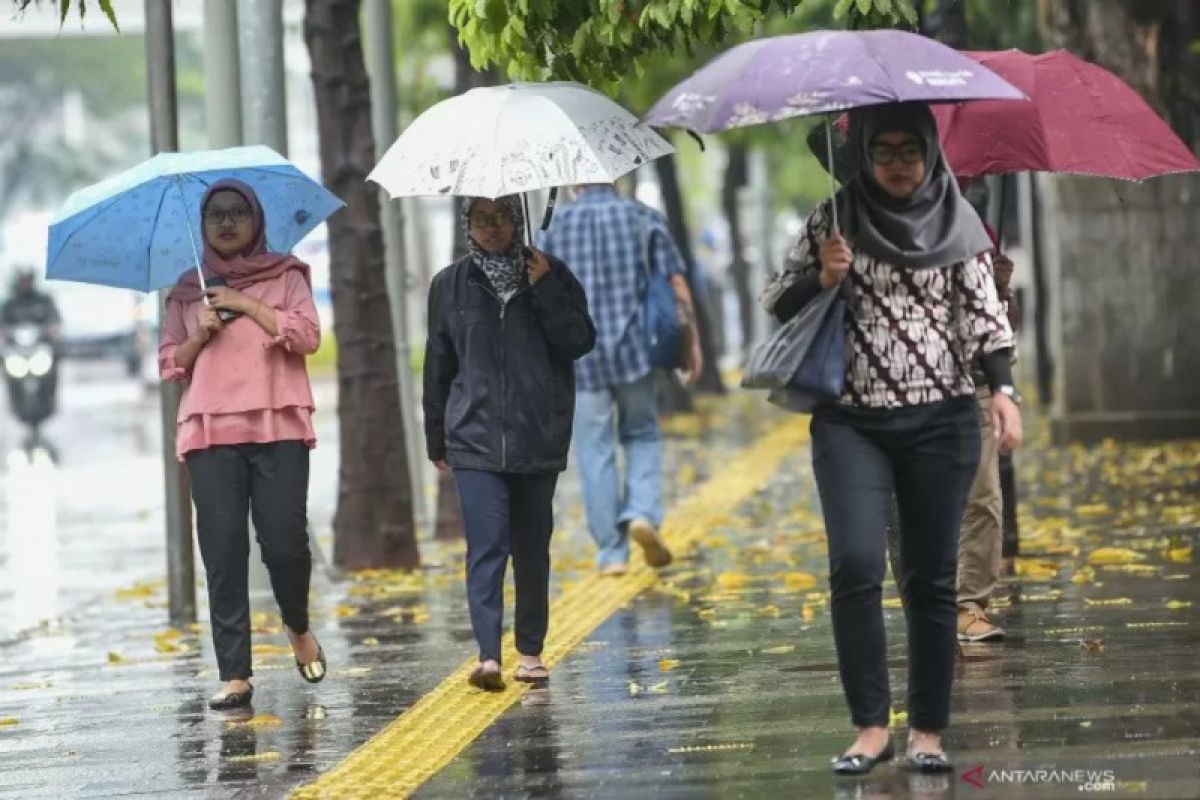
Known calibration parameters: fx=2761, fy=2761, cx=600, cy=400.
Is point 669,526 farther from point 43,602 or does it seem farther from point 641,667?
point 641,667

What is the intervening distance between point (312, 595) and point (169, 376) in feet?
13.1

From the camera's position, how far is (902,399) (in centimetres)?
712

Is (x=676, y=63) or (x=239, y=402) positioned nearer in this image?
(x=239, y=402)

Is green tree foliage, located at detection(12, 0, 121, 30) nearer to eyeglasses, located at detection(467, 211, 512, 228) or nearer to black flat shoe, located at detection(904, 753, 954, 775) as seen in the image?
eyeglasses, located at detection(467, 211, 512, 228)

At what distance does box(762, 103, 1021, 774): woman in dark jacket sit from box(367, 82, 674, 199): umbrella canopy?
174 centimetres

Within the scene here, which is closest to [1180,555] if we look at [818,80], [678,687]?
[678,687]

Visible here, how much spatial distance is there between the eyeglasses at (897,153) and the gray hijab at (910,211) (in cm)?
2

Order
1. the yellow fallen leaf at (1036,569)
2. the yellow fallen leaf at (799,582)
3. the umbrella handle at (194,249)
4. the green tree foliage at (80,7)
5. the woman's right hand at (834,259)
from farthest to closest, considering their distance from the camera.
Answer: the yellow fallen leaf at (799,582) → the yellow fallen leaf at (1036,569) → the umbrella handle at (194,249) → the green tree foliage at (80,7) → the woman's right hand at (834,259)

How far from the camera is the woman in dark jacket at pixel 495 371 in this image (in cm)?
936

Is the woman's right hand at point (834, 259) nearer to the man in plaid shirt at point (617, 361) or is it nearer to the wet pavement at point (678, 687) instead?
the wet pavement at point (678, 687)

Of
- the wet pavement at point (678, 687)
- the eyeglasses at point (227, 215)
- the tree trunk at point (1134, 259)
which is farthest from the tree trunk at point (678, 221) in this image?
the eyeglasses at point (227, 215)

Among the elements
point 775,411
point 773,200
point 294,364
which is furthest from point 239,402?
point 773,200

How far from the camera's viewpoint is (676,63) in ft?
83.8

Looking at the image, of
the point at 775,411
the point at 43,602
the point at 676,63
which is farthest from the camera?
the point at 775,411
